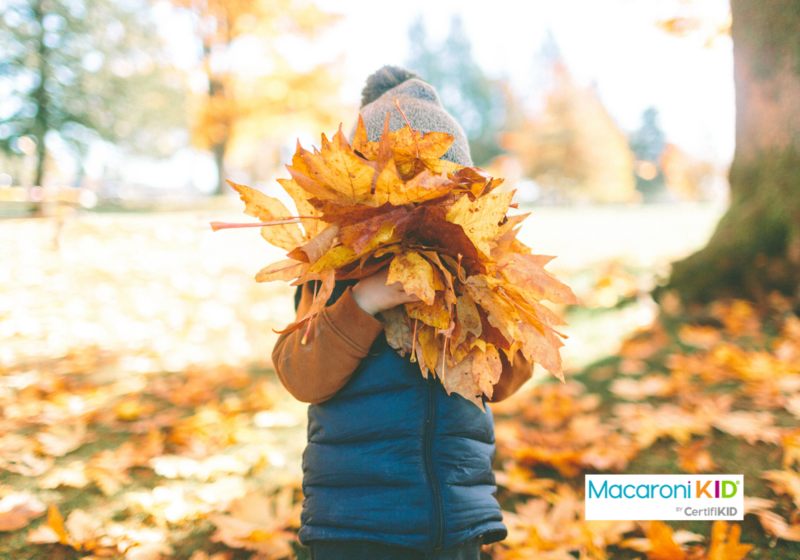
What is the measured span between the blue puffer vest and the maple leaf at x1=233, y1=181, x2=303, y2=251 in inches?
17.2

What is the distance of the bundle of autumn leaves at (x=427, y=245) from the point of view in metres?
0.95

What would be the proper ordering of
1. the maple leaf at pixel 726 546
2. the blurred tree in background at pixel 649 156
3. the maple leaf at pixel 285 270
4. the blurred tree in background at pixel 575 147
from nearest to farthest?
the maple leaf at pixel 285 270
the maple leaf at pixel 726 546
the blurred tree in background at pixel 575 147
the blurred tree in background at pixel 649 156

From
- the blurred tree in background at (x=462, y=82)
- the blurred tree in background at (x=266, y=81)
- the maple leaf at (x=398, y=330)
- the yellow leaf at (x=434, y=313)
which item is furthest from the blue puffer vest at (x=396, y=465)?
the blurred tree in background at (x=462, y=82)

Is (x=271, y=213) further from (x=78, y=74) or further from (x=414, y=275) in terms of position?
(x=78, y=74)

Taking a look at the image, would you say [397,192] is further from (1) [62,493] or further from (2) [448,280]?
(1) [62,493]

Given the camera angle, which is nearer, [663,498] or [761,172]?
[663,498]

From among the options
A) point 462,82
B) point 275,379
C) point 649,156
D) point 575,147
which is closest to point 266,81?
point 275,379

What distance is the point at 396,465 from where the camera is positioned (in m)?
1.21

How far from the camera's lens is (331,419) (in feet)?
4.25

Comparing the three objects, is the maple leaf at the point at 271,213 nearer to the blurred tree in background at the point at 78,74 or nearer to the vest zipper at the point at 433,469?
the vest zipper at the point at 433,469

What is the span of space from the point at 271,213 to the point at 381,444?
72cm

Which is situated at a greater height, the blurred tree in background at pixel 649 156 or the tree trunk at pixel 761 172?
the blurred tree in background at pixel 649 156

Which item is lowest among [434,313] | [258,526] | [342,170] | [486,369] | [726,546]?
[258,526]

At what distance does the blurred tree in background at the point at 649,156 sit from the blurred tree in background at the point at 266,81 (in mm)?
33661
